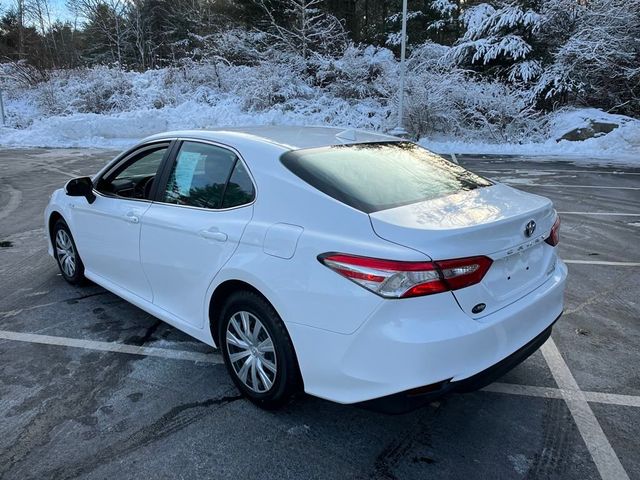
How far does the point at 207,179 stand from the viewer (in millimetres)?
3328

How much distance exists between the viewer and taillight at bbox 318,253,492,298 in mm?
2297

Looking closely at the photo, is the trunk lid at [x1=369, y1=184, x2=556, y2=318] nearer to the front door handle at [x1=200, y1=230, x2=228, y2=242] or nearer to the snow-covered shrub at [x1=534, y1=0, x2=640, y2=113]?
the front door handle at [x1=200, y1=230, x2=228, y2=242]

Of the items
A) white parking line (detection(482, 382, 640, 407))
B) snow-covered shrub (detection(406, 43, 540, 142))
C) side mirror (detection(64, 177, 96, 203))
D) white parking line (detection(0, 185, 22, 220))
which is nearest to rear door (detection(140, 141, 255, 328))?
side mirror (detection(64, 177, 96, 203))

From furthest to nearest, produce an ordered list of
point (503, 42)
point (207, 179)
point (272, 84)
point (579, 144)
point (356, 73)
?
point (272, 84) < point (356, 73) < point (503, 42) < point (579, 144) < point (207, 179)

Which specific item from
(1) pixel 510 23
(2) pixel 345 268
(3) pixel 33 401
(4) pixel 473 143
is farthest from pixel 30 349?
(1) pixel 510 23

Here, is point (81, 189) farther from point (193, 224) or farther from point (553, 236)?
point (553, 236)

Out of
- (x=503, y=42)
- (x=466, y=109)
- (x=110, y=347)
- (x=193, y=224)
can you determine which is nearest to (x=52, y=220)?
(x=110, y=347)

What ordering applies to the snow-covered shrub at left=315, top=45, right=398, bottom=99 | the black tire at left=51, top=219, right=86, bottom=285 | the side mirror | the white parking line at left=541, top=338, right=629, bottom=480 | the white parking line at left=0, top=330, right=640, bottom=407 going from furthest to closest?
the snow-covered shrub at left=315, top=45, right=398, bottom=99, the black tire at left=51, top=219, right=86, bottom=285, the side mirror, the white parking line at left=0, top=330, right=640, bottom=407, the white parking line at left=541, top=338, right=629, bottom=480

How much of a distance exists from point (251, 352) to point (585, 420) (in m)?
1.88

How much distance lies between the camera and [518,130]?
17.9 metres

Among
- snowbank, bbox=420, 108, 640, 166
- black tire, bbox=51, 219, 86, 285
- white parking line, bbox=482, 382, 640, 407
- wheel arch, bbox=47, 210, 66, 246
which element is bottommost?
snowbank, bbox=420, 108, 640, 166

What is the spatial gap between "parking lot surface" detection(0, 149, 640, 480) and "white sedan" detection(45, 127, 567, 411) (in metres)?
0.30

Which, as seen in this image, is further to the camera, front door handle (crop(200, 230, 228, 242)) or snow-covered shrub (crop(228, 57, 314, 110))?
snow-covered shrub (crop(228, 57, 314, 110))

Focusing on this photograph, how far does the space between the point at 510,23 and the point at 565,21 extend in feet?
7.58
